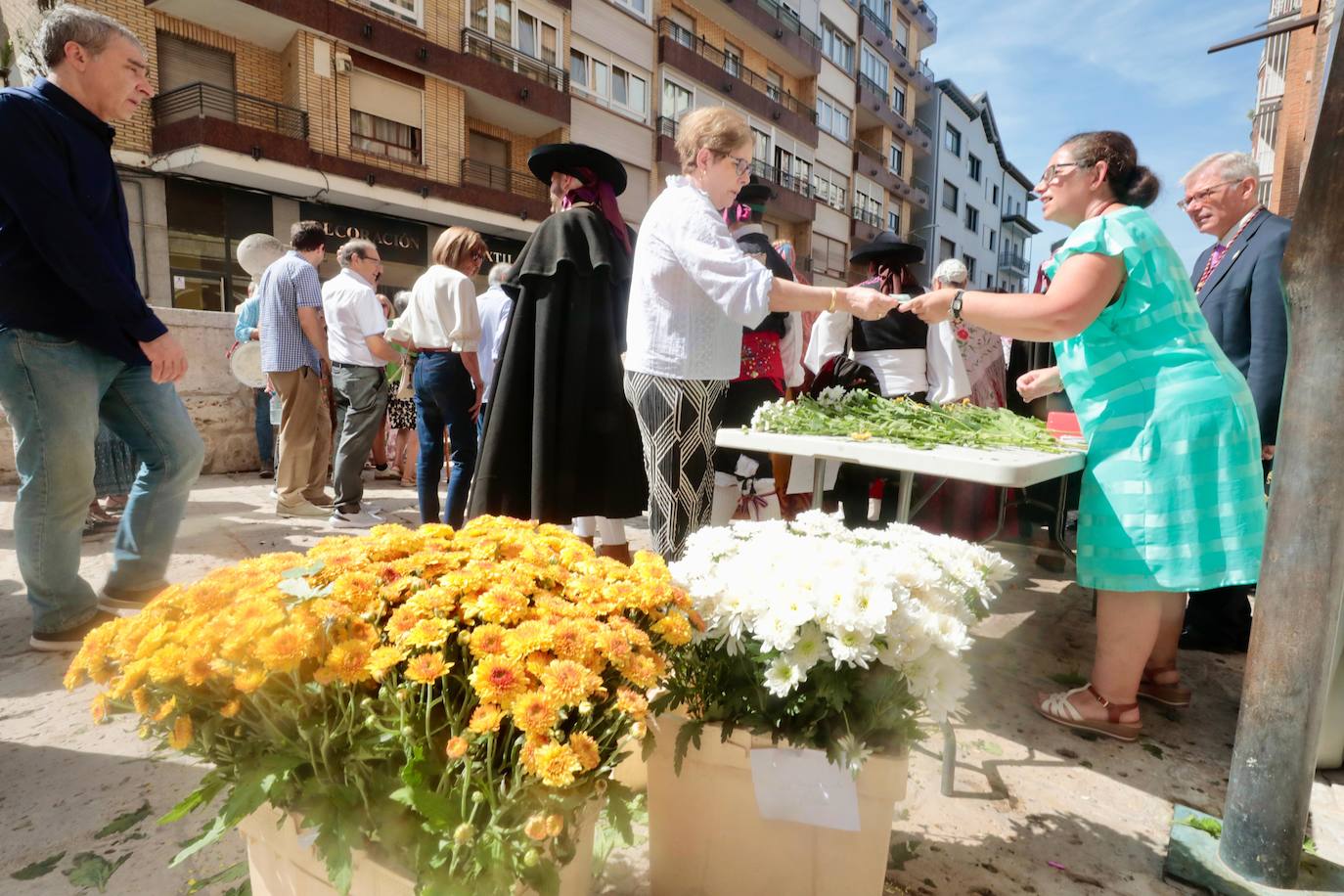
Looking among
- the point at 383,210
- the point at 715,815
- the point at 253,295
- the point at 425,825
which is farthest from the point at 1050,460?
the point at 383,210

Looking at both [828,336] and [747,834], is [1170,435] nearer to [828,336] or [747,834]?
[747,834]

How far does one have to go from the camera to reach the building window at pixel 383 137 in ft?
51.3

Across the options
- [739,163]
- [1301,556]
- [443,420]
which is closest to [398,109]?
[443,420]

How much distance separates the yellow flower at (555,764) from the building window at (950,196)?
42381 mm

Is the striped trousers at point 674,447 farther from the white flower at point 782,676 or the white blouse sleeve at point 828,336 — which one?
the white blouse sleeve at point 828,336

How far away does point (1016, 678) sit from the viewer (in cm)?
280

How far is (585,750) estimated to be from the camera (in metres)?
1.04

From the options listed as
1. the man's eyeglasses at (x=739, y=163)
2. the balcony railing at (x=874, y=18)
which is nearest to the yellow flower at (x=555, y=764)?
the man's eyeglasses at (x=739, y=163)

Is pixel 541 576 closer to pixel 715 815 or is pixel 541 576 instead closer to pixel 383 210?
pixel 715 815

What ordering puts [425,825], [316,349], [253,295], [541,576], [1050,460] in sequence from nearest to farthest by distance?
[425,825]
[541,576]
[1050,460]
[316,349]
[253,295]

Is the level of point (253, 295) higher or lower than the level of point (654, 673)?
higher

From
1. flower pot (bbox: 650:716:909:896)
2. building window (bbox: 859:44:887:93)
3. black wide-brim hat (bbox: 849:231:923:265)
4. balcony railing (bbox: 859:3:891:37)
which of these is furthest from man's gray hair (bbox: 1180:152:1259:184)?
balcony railing (bbox: 859:3:891:37)

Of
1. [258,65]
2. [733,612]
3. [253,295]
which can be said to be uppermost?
[258,65]

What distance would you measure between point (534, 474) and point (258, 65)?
1620 centimetres
